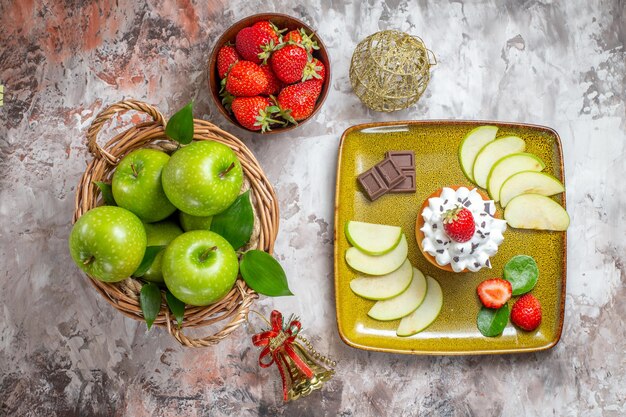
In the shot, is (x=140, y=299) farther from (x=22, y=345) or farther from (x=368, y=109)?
(x=368, y=109)

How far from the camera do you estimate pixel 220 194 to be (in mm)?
1257

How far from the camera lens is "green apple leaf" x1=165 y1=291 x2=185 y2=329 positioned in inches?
52.5

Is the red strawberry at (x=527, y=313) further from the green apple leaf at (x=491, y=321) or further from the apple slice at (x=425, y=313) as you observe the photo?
the apple slice at (x=425, y=313)

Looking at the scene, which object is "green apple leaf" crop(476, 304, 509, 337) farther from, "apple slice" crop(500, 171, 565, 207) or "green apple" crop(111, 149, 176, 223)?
"green apple" crop(111, 149, 176, 223)

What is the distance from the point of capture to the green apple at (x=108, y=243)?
121 cm

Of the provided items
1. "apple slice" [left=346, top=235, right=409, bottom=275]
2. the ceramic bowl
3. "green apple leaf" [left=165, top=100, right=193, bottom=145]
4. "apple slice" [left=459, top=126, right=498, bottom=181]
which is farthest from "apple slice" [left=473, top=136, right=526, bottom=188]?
"green apple leaf" [left=165, top=100, right=193, bottom=145]

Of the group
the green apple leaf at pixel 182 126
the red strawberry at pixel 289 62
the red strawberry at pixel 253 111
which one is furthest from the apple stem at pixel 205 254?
the red strawberry at pixel 289 62

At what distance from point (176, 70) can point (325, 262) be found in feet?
2.21

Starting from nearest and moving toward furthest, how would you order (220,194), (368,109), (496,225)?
(220,194) < (496,225) < (368,109)

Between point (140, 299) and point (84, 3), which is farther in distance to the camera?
point (84, 3)

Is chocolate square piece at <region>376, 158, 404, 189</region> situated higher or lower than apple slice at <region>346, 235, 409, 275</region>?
higher

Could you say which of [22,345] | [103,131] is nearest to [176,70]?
[103,131]

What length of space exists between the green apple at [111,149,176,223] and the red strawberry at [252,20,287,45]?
1.42ft

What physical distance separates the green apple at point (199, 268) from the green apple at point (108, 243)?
2.9 inches
